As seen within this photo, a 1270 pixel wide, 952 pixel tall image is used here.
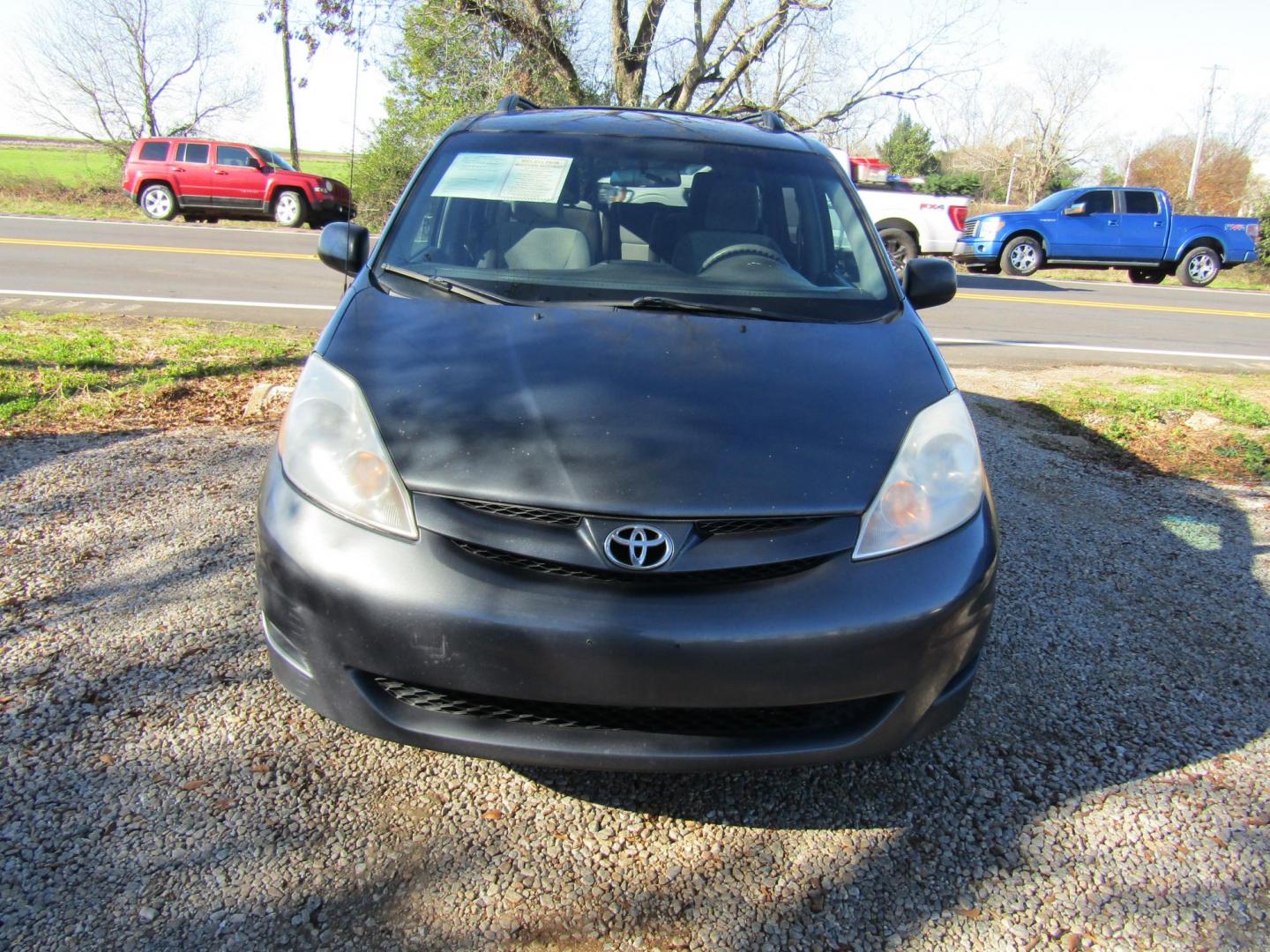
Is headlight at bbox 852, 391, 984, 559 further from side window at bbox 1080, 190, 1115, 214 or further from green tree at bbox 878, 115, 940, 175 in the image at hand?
green tree at bbox 878, 115, 940, 175

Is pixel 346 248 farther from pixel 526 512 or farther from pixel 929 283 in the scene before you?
pixel 929 283

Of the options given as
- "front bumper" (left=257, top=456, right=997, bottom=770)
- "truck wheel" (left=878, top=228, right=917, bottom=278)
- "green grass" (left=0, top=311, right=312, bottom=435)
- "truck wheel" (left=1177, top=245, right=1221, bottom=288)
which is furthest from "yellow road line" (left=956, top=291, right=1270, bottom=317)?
"front bumper" (left=257, top=456, right=997, bottom=770)

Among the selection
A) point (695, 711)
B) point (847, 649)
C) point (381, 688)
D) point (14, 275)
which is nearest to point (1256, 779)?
point (847, 649)

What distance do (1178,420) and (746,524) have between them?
5855 mm

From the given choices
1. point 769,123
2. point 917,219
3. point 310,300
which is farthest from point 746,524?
point 917,219

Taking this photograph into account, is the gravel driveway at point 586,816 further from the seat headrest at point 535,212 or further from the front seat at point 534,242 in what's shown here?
the seat headrest at point 535,212

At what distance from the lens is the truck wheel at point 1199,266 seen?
68.0 feet

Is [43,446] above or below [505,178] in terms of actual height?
below

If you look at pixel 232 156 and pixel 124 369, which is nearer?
pixel 124 369

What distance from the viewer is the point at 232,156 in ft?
72.6

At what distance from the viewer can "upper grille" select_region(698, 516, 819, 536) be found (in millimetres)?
2070

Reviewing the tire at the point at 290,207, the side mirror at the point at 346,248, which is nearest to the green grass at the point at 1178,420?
the side mirror at the point at 346,248

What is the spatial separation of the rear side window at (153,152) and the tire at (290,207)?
282 cm

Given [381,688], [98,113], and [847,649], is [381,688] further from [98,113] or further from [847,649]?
[98,113]
